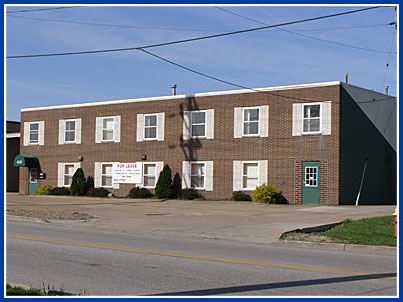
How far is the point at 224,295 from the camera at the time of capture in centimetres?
790

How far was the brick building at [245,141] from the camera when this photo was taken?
29.6 m

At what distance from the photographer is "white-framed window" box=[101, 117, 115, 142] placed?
37.7 meters

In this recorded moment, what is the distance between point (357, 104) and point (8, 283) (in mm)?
25406

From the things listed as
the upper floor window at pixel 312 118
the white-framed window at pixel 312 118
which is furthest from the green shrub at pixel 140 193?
the white-framed window at pixel 312 118

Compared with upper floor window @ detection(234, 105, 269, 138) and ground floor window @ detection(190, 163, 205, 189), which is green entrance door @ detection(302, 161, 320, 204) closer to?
upper floor window @ detection(234, 105, 269, 138)

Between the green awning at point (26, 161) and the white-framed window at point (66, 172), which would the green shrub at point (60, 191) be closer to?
the white-framed window at point (66, 172)

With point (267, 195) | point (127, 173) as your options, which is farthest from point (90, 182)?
point (267, 195)

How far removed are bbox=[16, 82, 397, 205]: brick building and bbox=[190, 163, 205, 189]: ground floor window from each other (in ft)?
0.20

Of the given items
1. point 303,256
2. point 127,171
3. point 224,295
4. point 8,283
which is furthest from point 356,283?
point 127,171

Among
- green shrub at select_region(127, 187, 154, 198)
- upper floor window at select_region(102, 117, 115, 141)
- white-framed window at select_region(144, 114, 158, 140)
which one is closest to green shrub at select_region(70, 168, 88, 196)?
upper floor window at select_region(102, 117, 115, 141)

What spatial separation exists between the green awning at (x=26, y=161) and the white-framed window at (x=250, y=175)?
56.0ft

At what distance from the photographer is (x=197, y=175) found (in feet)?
112

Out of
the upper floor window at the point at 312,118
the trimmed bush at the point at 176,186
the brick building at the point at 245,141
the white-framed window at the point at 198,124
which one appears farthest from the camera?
the trimmed bush at the point at 176,186

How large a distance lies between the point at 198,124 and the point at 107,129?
736 cm
